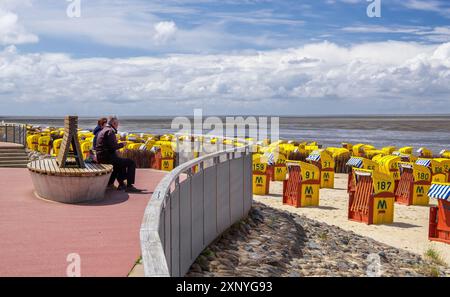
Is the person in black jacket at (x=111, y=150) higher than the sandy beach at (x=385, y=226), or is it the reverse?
the person in black jacket at (x=111, y=150)

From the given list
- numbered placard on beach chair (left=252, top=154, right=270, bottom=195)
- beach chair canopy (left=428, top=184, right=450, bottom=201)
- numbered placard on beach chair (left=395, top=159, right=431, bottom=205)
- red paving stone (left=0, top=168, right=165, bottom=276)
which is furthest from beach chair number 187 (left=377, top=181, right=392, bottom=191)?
red paving stone (left=0, top=168, right=165, bottom=276)

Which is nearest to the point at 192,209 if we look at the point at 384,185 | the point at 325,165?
the point at 384,185

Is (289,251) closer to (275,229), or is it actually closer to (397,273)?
(275,229)

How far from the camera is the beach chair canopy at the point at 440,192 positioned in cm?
1178

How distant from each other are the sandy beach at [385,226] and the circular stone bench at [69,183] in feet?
22.0

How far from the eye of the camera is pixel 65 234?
21.5 ft

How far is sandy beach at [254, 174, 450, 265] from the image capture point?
1191cm

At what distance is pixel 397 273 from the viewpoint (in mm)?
9180

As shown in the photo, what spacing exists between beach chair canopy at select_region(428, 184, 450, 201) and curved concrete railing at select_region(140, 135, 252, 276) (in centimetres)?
424

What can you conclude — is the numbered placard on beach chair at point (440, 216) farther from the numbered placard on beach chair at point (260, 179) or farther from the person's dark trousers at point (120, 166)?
the numbered placard on beach chair at point (260, 179)

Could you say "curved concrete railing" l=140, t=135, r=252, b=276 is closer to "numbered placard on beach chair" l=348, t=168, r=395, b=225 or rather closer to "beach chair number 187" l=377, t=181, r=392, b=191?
"numbered placard on beach chair" l=348, t=168, r=395, b=225

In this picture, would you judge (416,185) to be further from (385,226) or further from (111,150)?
(111,150)

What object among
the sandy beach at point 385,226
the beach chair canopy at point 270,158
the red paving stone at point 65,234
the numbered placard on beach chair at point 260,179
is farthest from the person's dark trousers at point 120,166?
the beach chair canopy at point 270,158

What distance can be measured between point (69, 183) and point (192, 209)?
2346 millimetres
